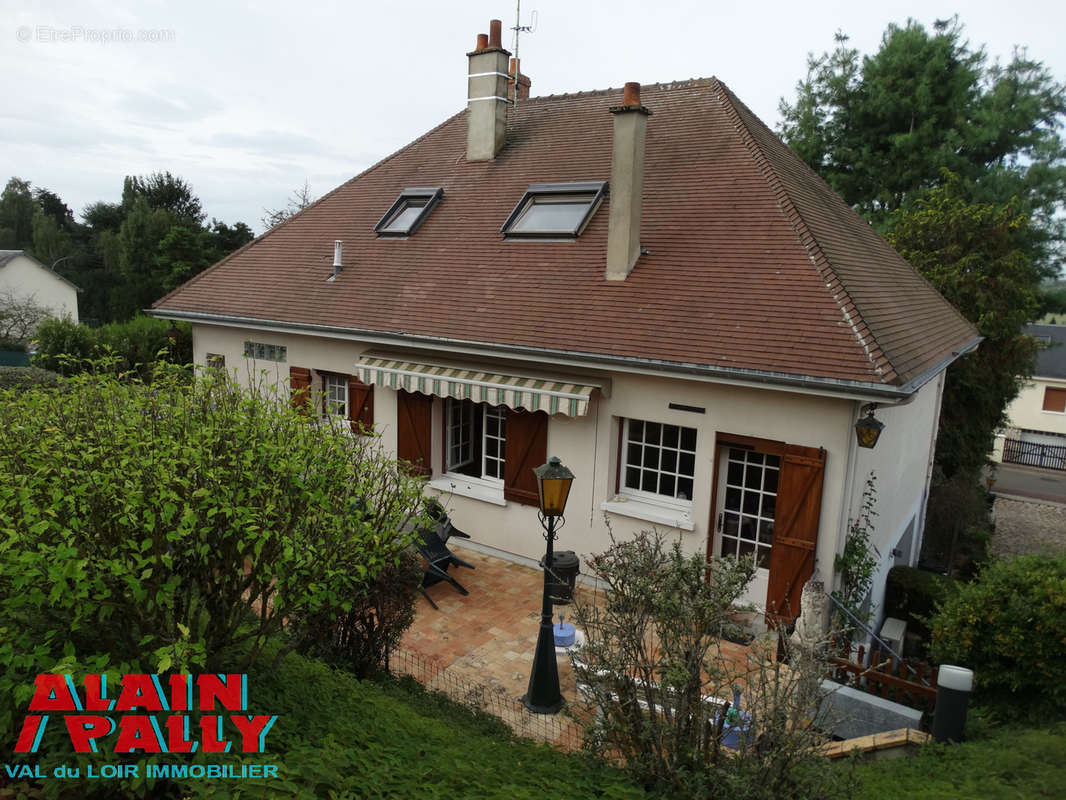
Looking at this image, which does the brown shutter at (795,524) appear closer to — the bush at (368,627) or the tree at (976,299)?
the bush at (368,627)

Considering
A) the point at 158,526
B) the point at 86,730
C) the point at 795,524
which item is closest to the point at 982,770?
the point at 795,524

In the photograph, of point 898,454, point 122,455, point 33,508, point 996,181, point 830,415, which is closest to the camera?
point 33,508

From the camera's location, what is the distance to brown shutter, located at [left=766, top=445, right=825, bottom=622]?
371 inches

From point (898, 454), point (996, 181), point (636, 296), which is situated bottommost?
point (898, 454)

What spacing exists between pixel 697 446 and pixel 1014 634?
177 inches

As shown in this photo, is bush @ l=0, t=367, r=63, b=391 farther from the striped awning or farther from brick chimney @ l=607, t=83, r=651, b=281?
brick chimney @ l=607, t=83, r=651, b=281

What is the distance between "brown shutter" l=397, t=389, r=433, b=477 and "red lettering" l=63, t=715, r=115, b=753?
8.83 m

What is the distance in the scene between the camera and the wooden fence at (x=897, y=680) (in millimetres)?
7781

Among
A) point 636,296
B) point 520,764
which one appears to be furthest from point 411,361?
point 520,764

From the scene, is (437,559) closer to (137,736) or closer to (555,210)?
(137,736)

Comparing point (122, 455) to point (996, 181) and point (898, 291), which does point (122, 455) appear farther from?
point (996, 181)

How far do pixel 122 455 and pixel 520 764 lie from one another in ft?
12.9

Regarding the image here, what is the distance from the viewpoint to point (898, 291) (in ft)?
Result: 43.4

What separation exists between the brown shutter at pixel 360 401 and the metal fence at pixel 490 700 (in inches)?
235
